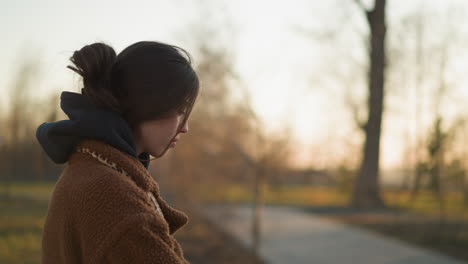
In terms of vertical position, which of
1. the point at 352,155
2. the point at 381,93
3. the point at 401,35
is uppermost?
the point at 381,93

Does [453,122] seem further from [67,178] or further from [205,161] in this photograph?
[67,178]

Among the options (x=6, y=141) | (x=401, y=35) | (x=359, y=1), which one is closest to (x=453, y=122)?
(x=401, y=35)

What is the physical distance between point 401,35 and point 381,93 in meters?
8.92

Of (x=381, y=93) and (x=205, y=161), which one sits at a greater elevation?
(x=381, y=93)

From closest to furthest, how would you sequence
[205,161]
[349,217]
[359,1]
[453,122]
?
[359,1] < [205,161] < [453,122] < [349,217]

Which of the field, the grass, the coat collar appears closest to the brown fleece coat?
the coat collar

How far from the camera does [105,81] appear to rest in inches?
57.7

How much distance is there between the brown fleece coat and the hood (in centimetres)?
2

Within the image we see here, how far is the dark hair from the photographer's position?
144 centimetres

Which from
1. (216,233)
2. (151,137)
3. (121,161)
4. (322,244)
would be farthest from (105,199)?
(216,233)

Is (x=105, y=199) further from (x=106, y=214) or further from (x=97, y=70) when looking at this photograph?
(x=97, y=70)

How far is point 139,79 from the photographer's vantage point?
1439mm

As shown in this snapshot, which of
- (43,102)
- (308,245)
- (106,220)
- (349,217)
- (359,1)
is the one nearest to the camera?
(106,220)

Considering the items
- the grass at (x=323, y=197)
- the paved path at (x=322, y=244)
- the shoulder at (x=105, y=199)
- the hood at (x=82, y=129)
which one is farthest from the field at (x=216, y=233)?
the shoulder at (x=105, y=199)
